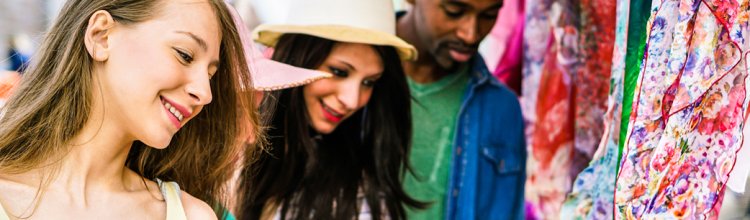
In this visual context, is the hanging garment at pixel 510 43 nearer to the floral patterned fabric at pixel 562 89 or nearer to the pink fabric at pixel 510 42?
the pink fabric at pixel 510 42

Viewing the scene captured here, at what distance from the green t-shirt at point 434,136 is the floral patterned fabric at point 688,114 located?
145 centimetres

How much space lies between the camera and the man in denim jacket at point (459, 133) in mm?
3758

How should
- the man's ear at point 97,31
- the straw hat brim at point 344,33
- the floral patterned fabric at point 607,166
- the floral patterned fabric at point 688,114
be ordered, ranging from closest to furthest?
the man's ear at point 97,31 → the floral patterned fabric at point 688,114 → the floral patterned fabric at point 607,166 → the straw hat brim at point 344,33

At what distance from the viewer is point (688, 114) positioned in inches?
89.7

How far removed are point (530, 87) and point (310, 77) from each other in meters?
1.27

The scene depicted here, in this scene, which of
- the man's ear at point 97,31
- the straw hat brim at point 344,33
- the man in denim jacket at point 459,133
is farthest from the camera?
the man in denim jacket at point 459,133

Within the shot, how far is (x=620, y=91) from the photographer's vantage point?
8.99 ft

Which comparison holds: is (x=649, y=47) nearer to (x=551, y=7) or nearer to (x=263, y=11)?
(x=551, y=7)

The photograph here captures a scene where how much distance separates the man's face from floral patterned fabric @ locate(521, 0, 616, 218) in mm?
Result: 234

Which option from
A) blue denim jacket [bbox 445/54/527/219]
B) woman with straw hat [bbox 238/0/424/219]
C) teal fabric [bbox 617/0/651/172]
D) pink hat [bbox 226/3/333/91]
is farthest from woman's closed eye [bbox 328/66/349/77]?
teal fabric [bbox 617/0/651/172]

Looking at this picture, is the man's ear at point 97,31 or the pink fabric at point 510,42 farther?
the pink fabric at point 510,42

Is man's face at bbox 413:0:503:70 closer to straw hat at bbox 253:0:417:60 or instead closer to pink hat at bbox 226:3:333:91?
straw hat at bbox 253:0:417:60

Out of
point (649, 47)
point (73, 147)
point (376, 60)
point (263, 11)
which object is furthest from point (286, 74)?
point (263, 11)

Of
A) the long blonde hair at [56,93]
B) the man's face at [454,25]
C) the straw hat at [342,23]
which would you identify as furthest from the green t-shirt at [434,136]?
the long blonde hair at [56,93]
